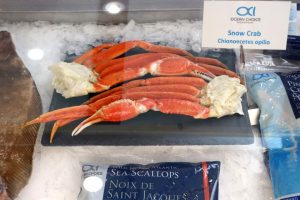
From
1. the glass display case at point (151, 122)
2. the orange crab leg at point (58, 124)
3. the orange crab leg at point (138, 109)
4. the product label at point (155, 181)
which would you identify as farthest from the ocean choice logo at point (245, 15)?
the orange crab leg at point (58, 124)

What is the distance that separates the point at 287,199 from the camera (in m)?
1.11

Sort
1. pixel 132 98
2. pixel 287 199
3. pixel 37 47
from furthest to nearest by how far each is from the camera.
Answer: pixel 37 47
pixel 132 98
pixel 287 199

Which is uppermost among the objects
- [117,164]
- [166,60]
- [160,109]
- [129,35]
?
[129,35]

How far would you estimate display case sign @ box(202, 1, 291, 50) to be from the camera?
114 centimetres

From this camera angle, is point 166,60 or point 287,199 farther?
Answer: point 166,60

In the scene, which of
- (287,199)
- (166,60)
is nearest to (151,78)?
(166,60)

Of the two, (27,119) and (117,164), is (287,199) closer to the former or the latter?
(117,164)

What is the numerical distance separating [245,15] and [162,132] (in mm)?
367

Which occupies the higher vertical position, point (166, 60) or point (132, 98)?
point (166, 60)

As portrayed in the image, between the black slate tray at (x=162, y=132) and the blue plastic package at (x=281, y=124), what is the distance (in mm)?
66

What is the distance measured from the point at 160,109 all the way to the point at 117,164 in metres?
0.19

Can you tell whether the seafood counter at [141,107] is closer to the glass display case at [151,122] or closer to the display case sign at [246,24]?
the glass display case at [151,122]

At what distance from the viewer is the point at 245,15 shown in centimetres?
115

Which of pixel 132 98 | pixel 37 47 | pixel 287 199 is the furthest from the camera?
pixel 37 47
